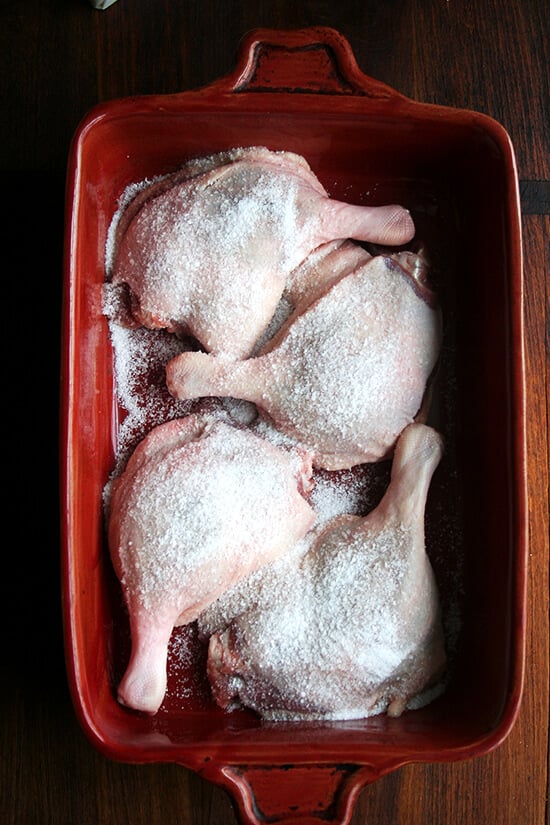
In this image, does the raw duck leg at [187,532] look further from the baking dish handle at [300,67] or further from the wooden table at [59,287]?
the baking dish handle at [300,67]

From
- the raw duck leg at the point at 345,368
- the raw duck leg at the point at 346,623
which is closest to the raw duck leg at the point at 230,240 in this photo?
the raw duck leg at the point at 345,368

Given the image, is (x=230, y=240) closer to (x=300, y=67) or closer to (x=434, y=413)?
(x=300, y=67)

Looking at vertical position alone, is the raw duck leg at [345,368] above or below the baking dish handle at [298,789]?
above

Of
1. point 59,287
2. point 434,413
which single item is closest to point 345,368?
point 434,413

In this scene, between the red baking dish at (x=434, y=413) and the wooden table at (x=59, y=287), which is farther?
the wooden table at (x=59, y=287)

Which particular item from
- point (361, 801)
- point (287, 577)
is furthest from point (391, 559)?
point (361, 801)

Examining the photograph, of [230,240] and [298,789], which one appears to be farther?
[230,240]

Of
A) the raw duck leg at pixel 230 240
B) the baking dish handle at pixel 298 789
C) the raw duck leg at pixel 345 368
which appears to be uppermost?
the raw duck leg at pixel 230 240
